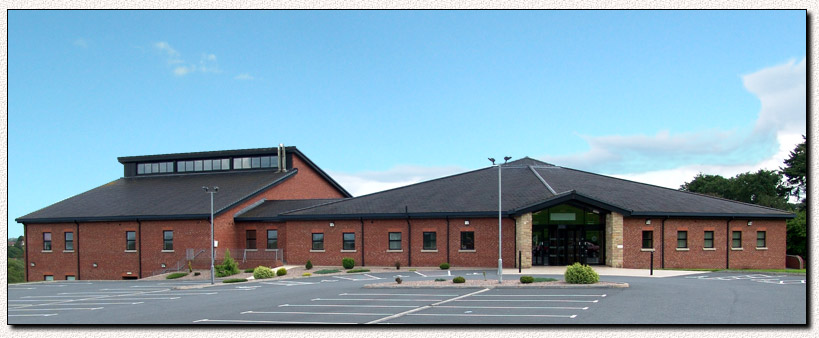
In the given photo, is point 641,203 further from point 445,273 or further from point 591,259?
point 445,273

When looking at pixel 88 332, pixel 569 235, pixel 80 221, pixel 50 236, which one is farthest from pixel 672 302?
pixel 50 236

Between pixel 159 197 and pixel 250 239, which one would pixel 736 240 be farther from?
pixel 159 197

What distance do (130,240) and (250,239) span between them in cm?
835

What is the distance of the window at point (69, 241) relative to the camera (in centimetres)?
4897

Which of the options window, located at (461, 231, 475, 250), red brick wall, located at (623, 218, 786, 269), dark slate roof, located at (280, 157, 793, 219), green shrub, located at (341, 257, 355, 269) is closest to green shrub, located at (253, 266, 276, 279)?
green shrub, located at (341, 257, 355, 269)

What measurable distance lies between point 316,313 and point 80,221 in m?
Result: 35.8

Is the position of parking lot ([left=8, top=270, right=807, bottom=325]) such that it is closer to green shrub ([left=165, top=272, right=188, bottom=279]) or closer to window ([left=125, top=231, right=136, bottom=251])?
green shrub ([left=165, top=272, right=188, bottom=279])

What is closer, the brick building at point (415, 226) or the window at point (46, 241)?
the brick building at point (415, 226)

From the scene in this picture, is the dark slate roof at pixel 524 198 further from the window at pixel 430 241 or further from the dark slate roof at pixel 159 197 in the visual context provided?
the dark slate roof at pixel 159 197

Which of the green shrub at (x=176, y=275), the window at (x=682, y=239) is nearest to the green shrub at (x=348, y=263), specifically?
the green shrub at (x=176, y=275)

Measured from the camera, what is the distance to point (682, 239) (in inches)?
1496

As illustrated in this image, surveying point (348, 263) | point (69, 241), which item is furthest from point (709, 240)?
point (69, 241)

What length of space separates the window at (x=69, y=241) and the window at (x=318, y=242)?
1938 cm

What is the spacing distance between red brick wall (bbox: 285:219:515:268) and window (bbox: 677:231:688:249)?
9210 mm
